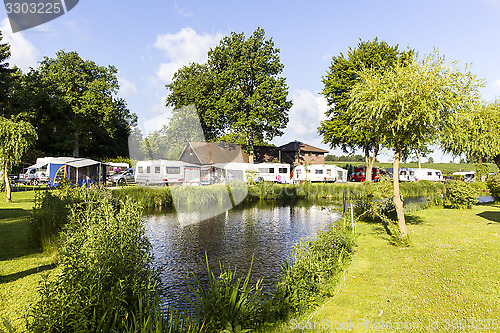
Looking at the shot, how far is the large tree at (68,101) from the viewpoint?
42.2m

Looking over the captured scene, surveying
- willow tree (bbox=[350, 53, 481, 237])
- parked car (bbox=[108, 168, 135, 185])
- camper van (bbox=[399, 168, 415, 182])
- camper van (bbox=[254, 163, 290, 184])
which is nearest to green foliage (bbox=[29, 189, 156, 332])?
willow tree (bbox=[350, 53, 481, 237])

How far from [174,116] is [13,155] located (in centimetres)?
3444

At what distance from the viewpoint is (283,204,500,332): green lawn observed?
A: 5074mm

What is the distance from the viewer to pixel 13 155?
18.7 meters

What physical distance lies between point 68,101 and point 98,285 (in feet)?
151

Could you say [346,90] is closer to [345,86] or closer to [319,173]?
[345,86]

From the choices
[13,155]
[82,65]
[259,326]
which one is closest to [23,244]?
[259,326]

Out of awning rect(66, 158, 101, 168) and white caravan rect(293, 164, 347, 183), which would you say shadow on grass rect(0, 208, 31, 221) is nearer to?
awning rect(66, 158, 101, 168)

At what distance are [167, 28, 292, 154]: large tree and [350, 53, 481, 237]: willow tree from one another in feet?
98.0

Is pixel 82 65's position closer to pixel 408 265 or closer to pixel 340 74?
pixel 340 74

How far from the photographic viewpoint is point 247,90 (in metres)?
42.5

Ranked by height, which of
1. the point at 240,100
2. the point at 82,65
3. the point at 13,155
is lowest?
the point at 13,155

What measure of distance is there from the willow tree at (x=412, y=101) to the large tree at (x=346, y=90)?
24798 millimetres

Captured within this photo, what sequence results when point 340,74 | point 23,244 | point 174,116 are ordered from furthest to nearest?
point 174,116 < point 340,74 < point 23,244
